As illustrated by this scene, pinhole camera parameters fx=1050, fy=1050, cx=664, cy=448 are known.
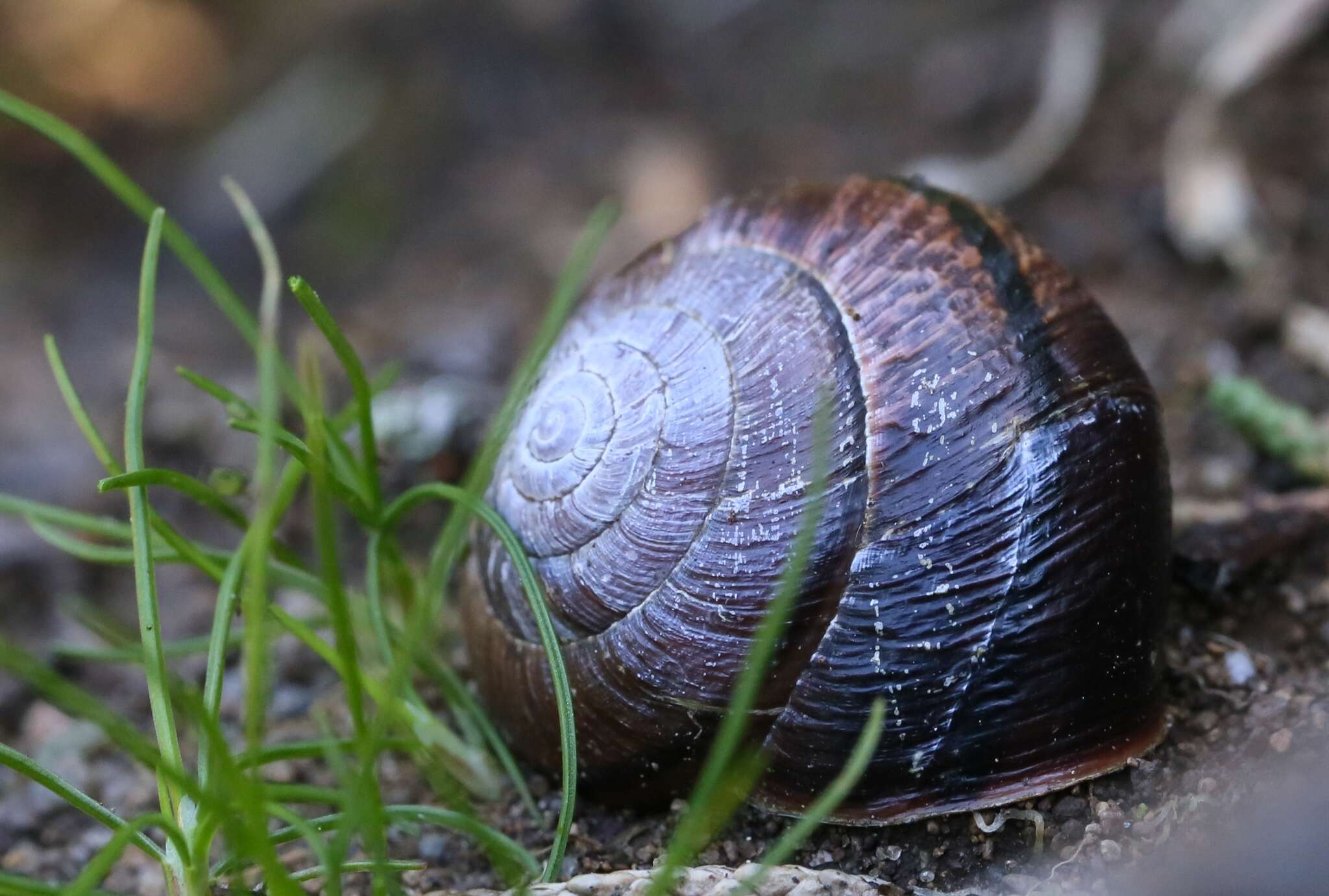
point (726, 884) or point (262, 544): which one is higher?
point (262, 544)

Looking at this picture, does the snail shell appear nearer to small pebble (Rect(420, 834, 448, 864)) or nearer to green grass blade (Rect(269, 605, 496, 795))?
green grass blade (Rect(269, 605, 496, 795))

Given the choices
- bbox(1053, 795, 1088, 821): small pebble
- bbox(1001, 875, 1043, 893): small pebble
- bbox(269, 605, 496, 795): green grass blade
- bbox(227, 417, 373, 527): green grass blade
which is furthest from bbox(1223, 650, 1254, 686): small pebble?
bbox(227, 417, 373, 527): green grass blade

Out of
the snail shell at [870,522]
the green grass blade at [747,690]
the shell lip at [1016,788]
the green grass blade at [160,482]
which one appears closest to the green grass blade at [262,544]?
the green grass blade at [160,482]

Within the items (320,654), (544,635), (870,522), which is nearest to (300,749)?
(320,654)

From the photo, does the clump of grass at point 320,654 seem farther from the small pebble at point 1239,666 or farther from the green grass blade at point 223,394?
the small pebble at point 1239,666

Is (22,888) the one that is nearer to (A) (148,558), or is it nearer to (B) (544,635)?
(A) (148,558)

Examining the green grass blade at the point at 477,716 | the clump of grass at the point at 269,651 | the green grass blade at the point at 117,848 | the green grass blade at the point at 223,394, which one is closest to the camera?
the green grass blade at the point at 117,848

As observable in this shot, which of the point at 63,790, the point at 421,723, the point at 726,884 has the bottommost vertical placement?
the point at 726,884
